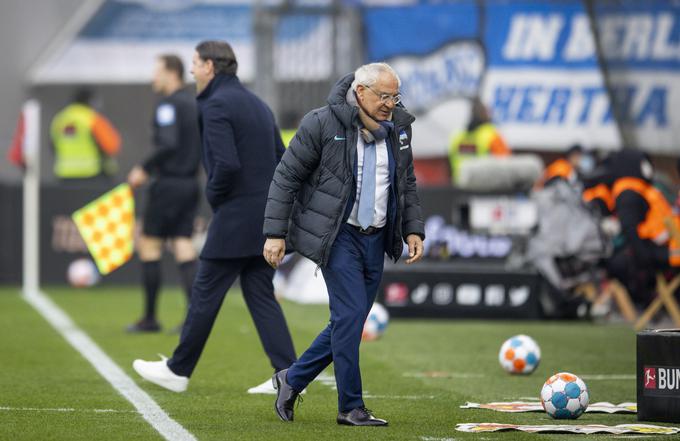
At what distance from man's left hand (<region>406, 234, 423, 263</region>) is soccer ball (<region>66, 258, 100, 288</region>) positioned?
1250 cm

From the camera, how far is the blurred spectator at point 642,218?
14578 mm

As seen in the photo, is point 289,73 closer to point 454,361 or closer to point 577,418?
point 454,361

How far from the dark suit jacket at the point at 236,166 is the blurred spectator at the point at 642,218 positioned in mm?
6115

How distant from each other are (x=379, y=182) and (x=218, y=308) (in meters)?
1.74

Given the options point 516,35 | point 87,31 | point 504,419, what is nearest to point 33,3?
point 87,31

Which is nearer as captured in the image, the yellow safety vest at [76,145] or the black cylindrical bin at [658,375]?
the black cylindrical bin at [658,375]

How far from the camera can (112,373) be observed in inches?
405

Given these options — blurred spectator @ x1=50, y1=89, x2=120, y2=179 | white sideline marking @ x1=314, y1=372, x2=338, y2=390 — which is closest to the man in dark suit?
white sideline marking @ x1=314, y1=372, x2=338, y2=390

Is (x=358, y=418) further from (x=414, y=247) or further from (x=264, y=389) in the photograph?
(x=264, y=389)

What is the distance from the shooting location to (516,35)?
2044 centimetres

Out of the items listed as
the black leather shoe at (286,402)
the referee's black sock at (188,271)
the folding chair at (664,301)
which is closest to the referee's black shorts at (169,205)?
the referee's black sock at (188,271)

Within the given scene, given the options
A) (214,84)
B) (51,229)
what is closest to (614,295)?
(51,229)

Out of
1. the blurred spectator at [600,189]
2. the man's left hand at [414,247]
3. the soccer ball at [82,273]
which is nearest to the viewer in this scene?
the man's left hand at [414,247]

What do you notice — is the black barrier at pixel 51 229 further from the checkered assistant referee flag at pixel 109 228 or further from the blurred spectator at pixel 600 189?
the blurred spectator at pixel 600 189
